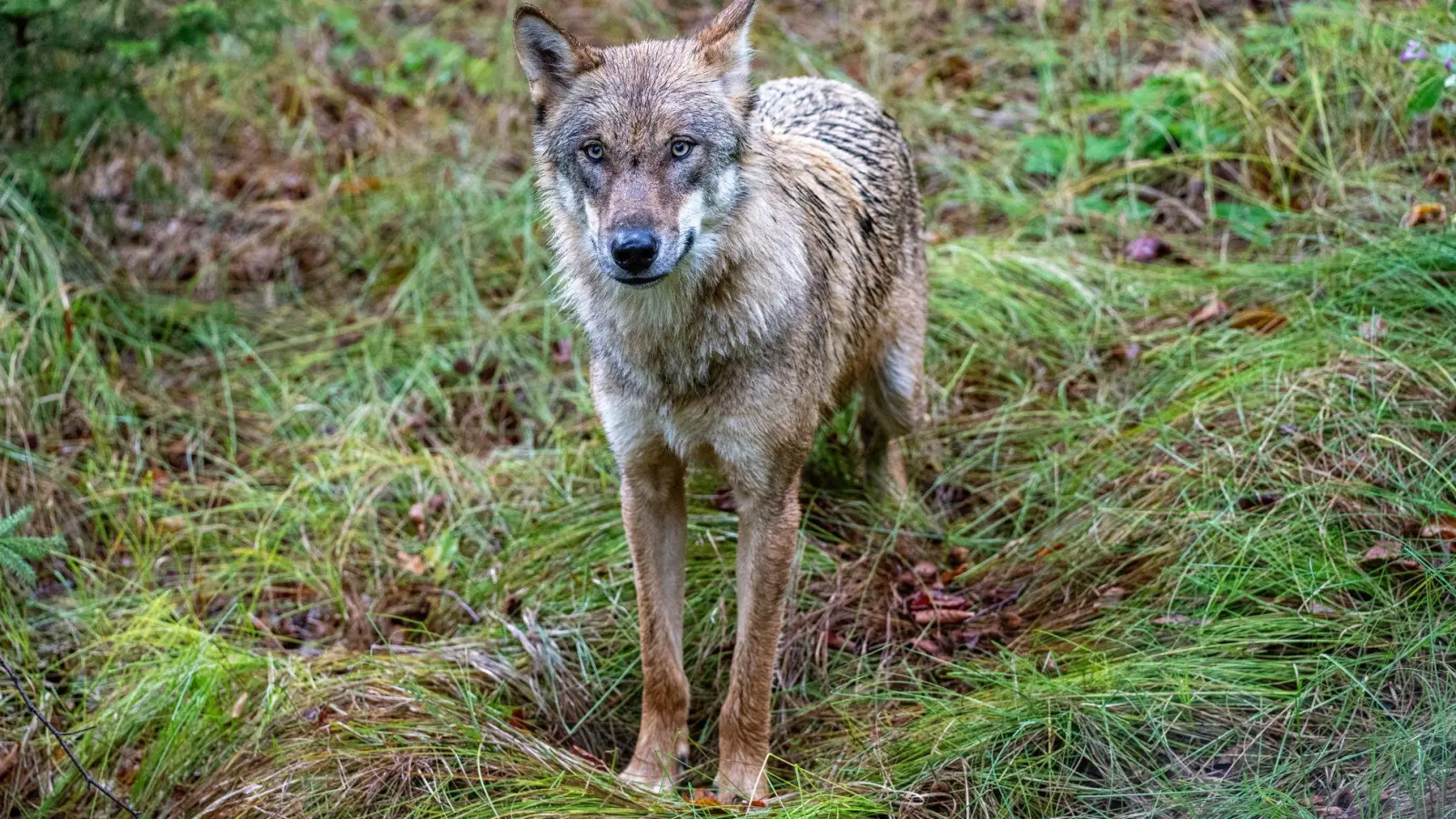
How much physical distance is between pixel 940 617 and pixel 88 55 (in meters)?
5.12

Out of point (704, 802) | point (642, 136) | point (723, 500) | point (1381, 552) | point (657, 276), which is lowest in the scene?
point (704, 802)

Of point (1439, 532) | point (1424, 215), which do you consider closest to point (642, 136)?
point (1439, 532)

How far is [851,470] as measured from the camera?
5828 mm

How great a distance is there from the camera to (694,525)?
525 centimetres

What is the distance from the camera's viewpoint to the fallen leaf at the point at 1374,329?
197 inches

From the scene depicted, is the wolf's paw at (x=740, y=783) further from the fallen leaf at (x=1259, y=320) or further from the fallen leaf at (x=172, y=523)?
the fallen leaf at (x=1259, y=320)

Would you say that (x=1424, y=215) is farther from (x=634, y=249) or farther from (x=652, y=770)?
(x=652, y=770)

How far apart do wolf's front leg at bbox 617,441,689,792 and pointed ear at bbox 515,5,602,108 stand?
4.12 feet

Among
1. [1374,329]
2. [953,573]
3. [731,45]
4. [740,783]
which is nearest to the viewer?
[731,45]

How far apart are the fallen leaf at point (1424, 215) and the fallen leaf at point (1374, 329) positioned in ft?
2.44

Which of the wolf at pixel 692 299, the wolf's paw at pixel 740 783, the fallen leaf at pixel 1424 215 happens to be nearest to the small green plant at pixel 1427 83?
the fallen leaf at pixel 1424 215

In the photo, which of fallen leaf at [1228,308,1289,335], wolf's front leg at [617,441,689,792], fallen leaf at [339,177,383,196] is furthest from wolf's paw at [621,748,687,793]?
fallen leaf at [339,177,383,196]

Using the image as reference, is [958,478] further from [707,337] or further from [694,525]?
[707,337]

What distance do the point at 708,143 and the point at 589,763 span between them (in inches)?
83.0
